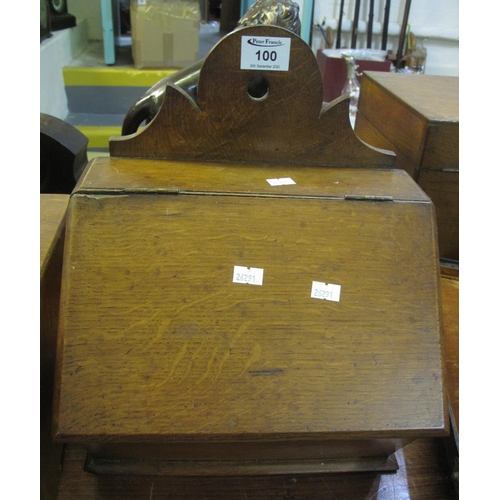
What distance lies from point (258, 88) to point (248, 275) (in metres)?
0.33

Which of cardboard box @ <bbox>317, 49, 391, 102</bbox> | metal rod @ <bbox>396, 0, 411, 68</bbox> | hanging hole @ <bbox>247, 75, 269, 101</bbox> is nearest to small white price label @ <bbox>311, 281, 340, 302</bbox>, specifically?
hanging hole @ <bbox>247, 75, 269, 101</bbox>

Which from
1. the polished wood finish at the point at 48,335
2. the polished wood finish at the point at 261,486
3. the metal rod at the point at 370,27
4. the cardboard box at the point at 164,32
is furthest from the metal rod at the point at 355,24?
the polished wood finish at the point at 261,486

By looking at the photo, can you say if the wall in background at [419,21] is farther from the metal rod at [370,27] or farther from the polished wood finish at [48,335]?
the polished wood finish at [48,335]

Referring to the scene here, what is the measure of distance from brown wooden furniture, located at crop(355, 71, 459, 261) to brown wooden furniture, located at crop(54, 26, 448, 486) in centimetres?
27

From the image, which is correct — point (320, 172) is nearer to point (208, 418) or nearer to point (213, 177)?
point (213, 177)

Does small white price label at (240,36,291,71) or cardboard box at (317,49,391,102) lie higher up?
small white price label at (240,36,291,71)

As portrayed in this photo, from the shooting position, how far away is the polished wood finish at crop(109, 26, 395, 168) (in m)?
0.75

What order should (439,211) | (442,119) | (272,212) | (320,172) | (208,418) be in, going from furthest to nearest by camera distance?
(439,211) < (442,119) < (320,172) < (272,212) < (208,418)

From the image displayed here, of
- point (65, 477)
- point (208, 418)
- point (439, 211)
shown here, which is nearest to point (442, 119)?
point (439, 211)

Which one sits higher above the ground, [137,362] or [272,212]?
[272,212]

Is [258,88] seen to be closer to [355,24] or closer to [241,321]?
[241,321]

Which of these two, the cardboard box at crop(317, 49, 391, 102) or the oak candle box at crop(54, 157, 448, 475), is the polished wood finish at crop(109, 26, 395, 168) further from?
the cardboard box at crop(317, 49, 391, 102)

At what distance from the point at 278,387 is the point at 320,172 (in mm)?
386

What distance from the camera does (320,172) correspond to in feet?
2.71
